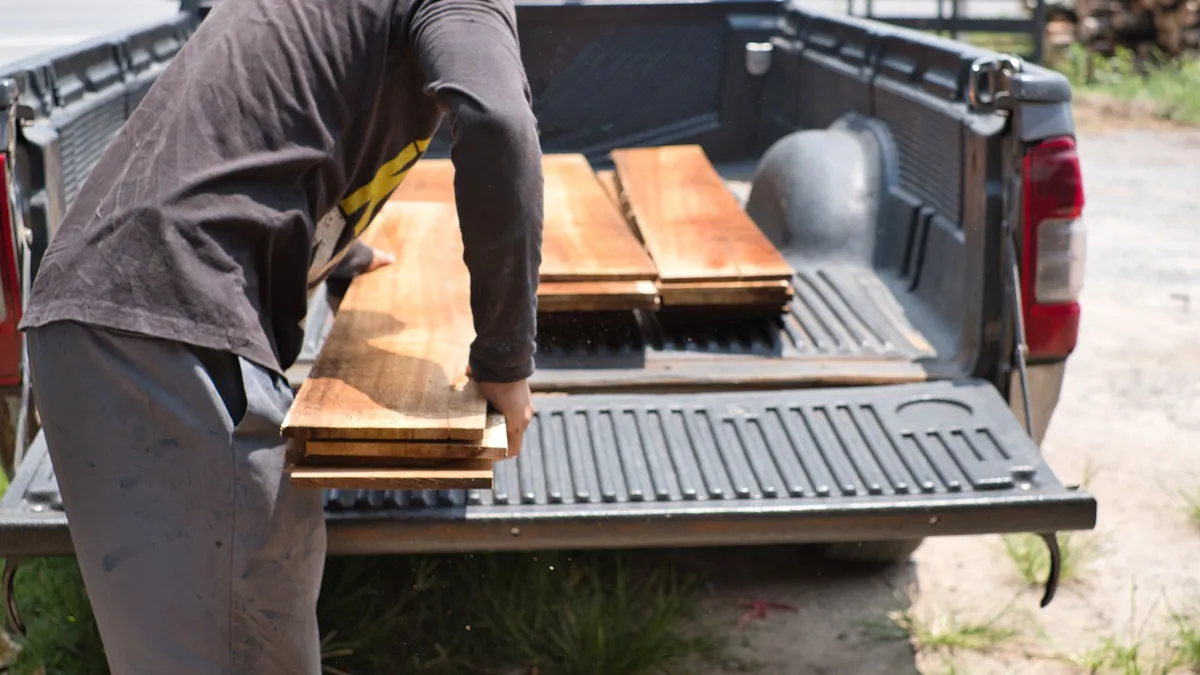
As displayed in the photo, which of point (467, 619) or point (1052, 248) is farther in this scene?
point (467, 619)

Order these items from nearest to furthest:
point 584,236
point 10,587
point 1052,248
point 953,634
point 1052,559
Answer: point 10,587 < point 1052,559 < point 1052,248 < point 953,634 < point 584,236

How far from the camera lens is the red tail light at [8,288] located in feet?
8.32

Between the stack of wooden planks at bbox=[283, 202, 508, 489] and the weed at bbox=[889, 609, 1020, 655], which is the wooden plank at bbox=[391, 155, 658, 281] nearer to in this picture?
the stack of wooden planks at bbox=[283, 202, 508, 489]

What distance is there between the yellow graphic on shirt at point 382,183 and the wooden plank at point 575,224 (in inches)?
14.5

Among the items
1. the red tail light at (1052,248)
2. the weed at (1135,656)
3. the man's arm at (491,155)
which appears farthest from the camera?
the weed at (1135,656)

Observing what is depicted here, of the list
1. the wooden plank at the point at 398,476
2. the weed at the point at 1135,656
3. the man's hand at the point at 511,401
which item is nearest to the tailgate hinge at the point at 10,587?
the wooden plank at the point at 398,476

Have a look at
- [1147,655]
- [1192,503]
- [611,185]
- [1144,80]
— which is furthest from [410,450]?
[1144,80]

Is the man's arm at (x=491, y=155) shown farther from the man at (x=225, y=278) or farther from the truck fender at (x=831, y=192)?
the truck fender at (x=831, y=192)

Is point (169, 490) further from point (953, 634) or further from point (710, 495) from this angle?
point (953, 634)

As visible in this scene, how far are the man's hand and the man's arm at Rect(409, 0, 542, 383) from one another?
48mm

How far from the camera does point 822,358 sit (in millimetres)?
2979

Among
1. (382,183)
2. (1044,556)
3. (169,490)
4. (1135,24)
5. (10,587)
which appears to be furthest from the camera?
(1135,24)

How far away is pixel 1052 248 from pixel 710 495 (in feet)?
3.03

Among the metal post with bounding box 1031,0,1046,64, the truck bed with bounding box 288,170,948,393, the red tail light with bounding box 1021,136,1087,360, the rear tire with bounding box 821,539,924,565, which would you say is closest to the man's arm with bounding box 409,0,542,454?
the truck bed with bounding box 288,170,948,393
